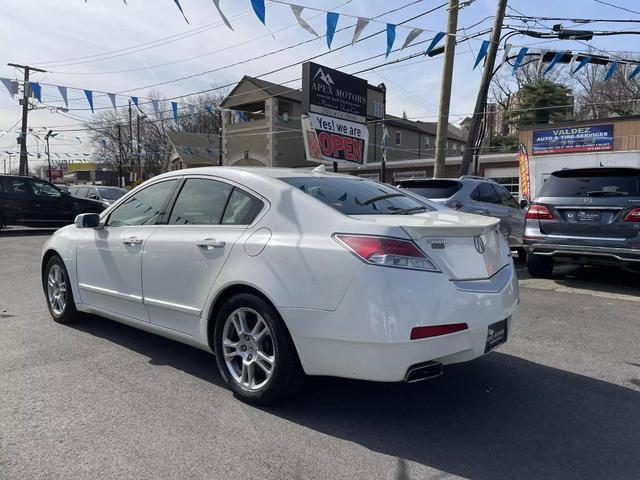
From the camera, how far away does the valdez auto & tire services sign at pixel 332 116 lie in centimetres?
1316

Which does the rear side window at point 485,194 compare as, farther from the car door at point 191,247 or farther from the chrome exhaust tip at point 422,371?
the chrome exhaust tip at point 422,371

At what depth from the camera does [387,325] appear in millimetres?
2865

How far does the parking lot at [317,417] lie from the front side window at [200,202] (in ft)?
3.96

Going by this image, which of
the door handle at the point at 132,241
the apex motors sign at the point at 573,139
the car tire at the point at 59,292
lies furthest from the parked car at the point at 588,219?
the apex motors sign at the point at 573,139

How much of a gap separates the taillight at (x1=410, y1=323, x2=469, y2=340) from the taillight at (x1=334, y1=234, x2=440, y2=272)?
0.33 meters

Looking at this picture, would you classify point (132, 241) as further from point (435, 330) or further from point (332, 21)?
point (332, 21)

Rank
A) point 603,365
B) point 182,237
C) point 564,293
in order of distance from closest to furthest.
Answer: point 182,237 < point 603,365 < point 564,293

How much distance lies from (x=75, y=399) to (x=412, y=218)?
8.54 ft

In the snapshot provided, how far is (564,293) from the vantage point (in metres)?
7.22

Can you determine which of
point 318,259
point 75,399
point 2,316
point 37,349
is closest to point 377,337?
point 318,259

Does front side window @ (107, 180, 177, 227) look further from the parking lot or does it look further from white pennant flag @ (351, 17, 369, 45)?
white pennant flag @ (351, 17, 369, 45)

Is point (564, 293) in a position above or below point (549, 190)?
below

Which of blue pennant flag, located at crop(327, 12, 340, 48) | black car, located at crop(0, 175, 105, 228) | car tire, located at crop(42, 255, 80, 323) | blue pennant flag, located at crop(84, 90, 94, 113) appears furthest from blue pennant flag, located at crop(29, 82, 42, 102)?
car tire, located at crop(42, 255, 80, 323)

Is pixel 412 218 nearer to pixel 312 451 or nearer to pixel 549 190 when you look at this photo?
pixel 312 451
